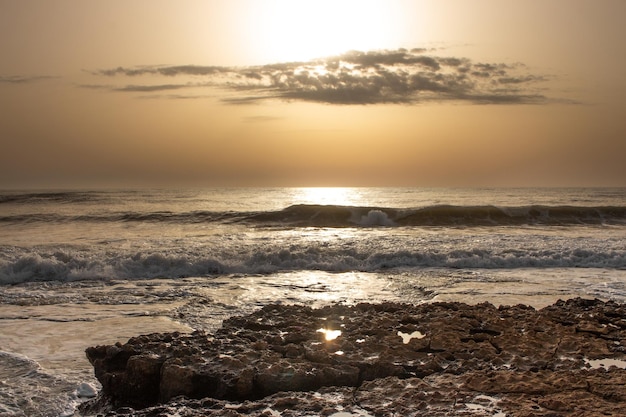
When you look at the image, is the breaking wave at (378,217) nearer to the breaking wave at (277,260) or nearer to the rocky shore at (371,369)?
the breaking wave at (277,260)

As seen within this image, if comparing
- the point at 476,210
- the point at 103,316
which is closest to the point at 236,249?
the point at 103,316

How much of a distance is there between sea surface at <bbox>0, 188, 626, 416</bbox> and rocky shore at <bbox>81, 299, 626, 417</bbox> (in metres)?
0.79

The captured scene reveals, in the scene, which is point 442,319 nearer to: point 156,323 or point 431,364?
point 431,364

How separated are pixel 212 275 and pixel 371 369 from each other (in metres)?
9.69

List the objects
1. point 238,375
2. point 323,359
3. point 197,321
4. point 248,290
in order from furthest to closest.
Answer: point 248,290
point 197,321
point 323,359
point 238,375

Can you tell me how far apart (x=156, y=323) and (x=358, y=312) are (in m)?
3.19

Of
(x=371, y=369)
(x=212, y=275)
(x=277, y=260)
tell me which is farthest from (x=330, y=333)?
(x=277, y=260)

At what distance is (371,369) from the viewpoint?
5602mm

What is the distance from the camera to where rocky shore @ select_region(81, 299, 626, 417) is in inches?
190

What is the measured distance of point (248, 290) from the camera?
39.4 feet

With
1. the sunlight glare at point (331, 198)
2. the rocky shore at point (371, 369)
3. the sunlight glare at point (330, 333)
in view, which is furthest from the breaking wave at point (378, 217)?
the rocky shore at point (371, 369)

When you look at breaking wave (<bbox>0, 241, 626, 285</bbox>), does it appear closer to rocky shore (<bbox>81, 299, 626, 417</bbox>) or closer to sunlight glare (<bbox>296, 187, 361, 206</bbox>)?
rocky shore (<bbox>81, 299, 626, 417</bbox>)

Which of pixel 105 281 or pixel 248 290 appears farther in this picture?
pixel 105 281

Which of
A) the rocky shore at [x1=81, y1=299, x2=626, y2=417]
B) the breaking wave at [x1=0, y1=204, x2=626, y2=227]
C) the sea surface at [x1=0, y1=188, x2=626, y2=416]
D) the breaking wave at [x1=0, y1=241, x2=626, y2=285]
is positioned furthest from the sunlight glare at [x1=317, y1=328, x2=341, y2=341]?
the breaking wave at [x1=0, y1=204, x2=626, y2=227]
